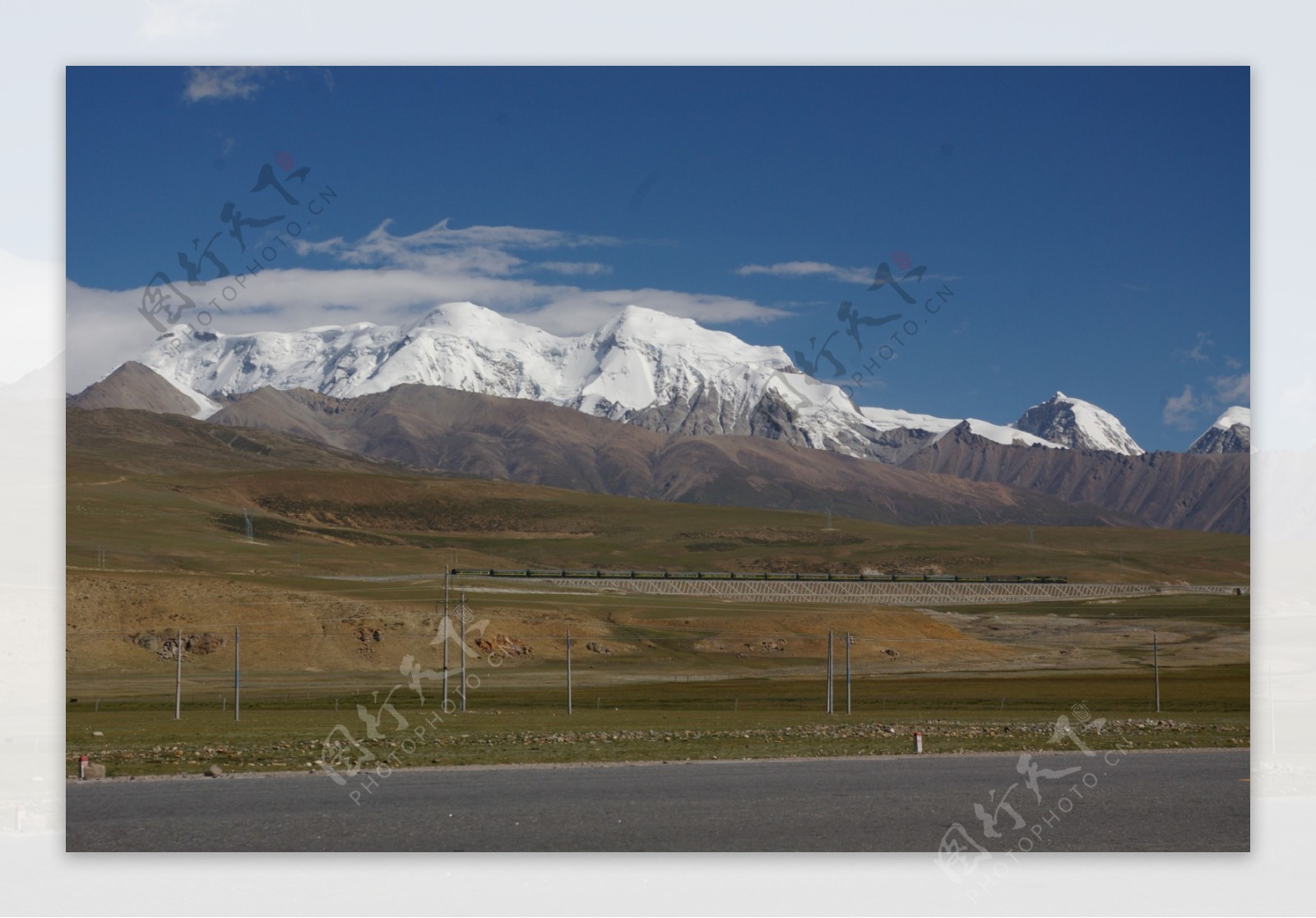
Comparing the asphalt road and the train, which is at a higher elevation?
the asphalt road

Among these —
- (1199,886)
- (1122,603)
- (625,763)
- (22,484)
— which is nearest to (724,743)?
(625,763)

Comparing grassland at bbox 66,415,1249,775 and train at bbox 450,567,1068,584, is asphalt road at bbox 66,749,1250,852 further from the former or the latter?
train at bbox 450,567,1068,584

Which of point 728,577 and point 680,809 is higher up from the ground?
point 680,809

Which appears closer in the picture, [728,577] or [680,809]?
[680,809]

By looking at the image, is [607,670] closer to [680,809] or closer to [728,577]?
[680,809]

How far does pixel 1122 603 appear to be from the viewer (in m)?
134

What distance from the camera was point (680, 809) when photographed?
2072 cm

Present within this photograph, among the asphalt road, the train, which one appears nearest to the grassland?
the asphalt road

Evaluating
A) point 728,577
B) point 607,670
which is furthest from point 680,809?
point 728,577

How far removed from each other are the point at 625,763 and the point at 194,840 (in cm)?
987

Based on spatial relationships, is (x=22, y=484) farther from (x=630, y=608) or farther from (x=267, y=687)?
(x=630, y=608)

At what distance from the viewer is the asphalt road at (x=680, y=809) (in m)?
18.6

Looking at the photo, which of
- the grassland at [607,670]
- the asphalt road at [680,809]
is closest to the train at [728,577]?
the grassland at [607,670]

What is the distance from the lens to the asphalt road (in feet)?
61.1
